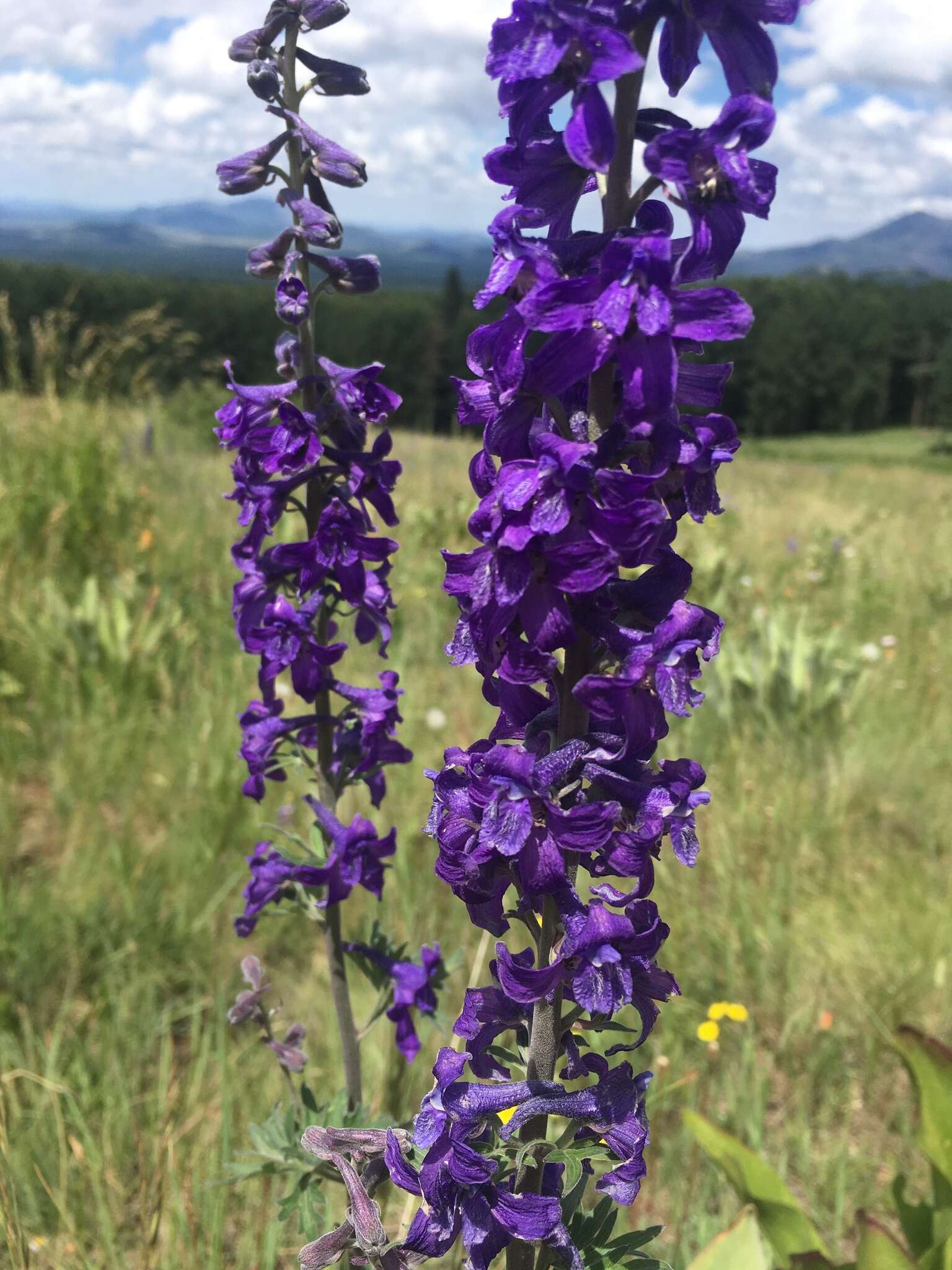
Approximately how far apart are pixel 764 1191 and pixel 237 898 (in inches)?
94.3

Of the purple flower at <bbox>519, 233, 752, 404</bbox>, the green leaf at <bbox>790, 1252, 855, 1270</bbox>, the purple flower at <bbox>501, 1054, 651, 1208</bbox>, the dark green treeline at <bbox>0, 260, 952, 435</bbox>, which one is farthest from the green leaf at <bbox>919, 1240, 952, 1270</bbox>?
the dark green treeline at <bbox>0, 260, 952, 435</bbox>

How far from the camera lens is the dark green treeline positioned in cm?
7131

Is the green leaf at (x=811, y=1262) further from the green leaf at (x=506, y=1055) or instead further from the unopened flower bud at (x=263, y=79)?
the unopened flower bud at (x=263, y=79)

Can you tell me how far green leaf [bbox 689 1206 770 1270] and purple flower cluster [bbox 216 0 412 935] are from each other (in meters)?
1.00

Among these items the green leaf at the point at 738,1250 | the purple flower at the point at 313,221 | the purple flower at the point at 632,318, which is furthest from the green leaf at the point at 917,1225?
the purple flower at the point at 313,221

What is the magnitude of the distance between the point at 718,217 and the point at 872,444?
256 ft

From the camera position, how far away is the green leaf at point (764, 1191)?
2246mm

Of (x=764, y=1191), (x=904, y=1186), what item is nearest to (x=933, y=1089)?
(x=904, y=1186)

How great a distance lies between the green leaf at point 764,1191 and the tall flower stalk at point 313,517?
764 mm

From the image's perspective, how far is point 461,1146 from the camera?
1206 mm

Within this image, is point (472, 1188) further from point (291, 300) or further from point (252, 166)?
point (252, 166)

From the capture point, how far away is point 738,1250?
175 cm

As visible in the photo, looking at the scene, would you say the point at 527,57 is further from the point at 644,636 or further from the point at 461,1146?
the point at 461,1146

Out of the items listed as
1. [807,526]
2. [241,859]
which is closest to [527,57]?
[241,859]
